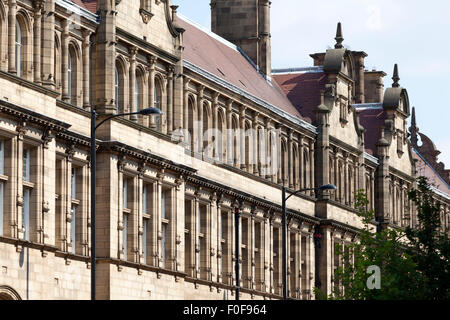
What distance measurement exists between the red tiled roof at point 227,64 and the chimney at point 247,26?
1.49 m

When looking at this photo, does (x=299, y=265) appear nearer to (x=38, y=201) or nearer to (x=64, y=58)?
(x=64, y=58)

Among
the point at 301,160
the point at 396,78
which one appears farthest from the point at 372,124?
the point at 301,160

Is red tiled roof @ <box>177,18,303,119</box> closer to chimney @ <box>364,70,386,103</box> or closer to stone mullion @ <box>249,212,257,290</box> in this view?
stone mullion @ <box>249,212,257,290</box>

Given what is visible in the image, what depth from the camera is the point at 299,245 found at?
89.6 m

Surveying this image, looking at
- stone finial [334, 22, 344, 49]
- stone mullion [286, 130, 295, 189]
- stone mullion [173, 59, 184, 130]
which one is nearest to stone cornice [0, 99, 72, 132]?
stone mullion [173, 59, 184, 130]

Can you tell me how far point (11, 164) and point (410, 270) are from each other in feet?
49.5

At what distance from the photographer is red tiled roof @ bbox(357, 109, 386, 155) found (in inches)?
4309

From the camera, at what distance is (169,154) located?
220ft

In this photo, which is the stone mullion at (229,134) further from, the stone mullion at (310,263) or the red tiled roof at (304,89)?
the red tiled roof at (304,89)

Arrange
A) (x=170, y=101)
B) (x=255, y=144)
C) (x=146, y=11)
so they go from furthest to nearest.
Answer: (x=255, y=144) → (x=170, y=101) → (x=146, y=11)

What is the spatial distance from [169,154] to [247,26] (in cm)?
3038

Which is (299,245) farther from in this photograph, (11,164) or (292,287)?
A: (11,164)
